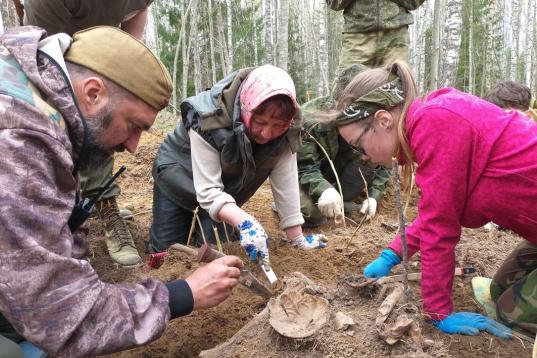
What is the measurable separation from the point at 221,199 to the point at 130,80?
3.81ft

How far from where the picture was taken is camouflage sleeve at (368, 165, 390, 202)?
422 centimetres

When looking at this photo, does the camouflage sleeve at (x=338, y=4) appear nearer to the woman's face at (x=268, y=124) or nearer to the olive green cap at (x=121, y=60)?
→ the woman's face at (x=268, y=124)

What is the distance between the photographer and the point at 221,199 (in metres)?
2.44

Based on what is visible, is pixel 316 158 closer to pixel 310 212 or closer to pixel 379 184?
pixel 310 212

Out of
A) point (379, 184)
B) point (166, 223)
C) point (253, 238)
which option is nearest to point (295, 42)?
point (379, 184)

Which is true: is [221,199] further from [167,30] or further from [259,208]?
[167,30]

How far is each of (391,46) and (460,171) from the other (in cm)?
319

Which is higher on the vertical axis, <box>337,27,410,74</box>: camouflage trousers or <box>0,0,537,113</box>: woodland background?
<box>337,27,410,74</box>: camouflage trousers

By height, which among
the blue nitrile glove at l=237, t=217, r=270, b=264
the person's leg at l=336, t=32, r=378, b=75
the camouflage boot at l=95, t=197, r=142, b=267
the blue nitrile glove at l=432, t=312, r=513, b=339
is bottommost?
the camouflage boot at l=95, t=197, r=142, b=267

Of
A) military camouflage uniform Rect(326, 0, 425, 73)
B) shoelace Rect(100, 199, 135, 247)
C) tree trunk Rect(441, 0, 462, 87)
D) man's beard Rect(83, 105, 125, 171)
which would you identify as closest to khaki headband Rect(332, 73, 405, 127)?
man's beard Rect(83, 105, 125, 171)

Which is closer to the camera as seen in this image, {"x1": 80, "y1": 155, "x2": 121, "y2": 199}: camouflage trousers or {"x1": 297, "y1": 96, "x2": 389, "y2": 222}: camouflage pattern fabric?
{"x1": 80, "y1": 155, "x2": 121, "y2": 199}: camouflage trousers

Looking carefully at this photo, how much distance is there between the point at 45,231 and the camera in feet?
3.81

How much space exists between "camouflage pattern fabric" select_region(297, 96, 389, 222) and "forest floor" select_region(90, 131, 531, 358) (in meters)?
0.30

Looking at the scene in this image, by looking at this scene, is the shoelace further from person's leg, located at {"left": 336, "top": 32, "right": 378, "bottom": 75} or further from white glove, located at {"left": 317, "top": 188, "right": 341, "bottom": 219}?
person's leg, located at {"left": 336, "top": 32, "right": 378, "bottom": 75}
